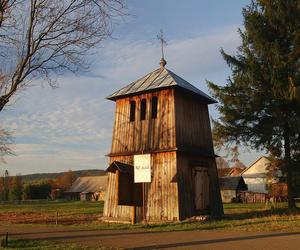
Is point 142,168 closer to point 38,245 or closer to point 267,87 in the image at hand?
point 38,245

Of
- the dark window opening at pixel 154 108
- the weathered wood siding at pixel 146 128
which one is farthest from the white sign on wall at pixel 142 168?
the dark window opening at pixel 154 108

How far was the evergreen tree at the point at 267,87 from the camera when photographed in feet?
100

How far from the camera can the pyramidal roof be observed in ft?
86.3

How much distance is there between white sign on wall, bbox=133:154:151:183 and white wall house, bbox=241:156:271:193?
5943 centimetres

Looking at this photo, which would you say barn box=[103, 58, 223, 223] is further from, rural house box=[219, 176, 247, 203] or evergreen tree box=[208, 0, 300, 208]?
rural house box=[219, 176, 247, 203]

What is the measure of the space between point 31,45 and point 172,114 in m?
11.5

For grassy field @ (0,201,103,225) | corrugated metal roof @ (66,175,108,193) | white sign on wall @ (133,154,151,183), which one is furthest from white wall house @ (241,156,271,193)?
white sign on wall @ (133,154,151,183)

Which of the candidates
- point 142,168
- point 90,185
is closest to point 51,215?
point 142,168

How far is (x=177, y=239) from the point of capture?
16406 millimetres

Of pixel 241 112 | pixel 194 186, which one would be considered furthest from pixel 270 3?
pixel 194 186

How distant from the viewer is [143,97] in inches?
1070

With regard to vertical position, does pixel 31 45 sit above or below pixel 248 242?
above

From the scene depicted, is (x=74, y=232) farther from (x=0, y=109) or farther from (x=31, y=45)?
(x=31, y=45)

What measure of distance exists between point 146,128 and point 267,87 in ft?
32.5
